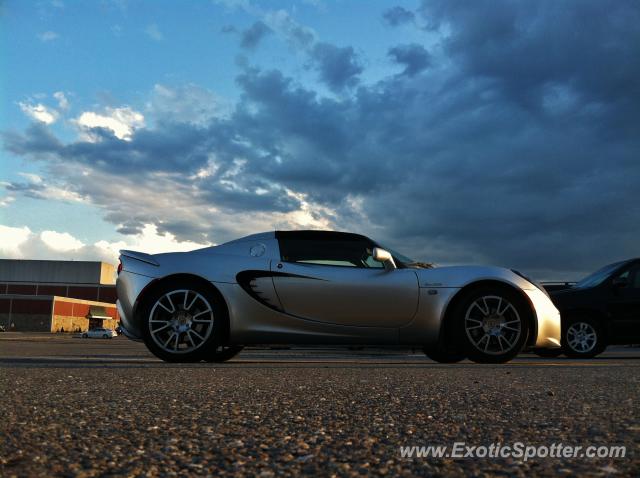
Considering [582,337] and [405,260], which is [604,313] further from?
[405,260]

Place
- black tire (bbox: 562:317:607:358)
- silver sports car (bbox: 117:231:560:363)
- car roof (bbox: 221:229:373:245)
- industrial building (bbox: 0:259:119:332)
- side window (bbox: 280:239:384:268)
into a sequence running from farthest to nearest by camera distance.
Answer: industrial building (bbox: 0:259:119:332)
black tire (bbox: 562:317:607:358)
car roof (bbox: 221:229:373:245)
side window (bbox: 280:239:384:268)
silver sports car (bbox: 117:231:560:363)

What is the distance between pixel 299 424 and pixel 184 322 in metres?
3.81

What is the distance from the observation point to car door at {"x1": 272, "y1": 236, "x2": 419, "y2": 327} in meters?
5.67

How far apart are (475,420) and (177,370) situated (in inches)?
111

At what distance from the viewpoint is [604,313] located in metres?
9.59

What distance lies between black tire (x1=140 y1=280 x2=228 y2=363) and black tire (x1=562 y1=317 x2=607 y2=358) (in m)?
6.24

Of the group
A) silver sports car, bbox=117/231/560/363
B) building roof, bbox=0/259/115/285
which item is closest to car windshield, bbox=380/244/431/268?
silver sports car, bbox=117/231/560/363

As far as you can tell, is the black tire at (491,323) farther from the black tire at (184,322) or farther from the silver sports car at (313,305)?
the black tire at (184,322)

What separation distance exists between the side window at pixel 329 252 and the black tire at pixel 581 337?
501 cm

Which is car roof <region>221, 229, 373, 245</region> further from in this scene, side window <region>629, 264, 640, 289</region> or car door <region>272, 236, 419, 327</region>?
side window <region>629, 264, 640, 289</region>

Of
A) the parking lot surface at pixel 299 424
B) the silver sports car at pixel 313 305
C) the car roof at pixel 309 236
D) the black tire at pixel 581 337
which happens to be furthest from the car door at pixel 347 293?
the black tire at pixel 581 337

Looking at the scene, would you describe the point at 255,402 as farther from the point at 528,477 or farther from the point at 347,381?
the point at 528,477

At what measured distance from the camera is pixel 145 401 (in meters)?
2.63

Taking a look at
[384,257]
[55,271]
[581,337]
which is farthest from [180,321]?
[55,271]
